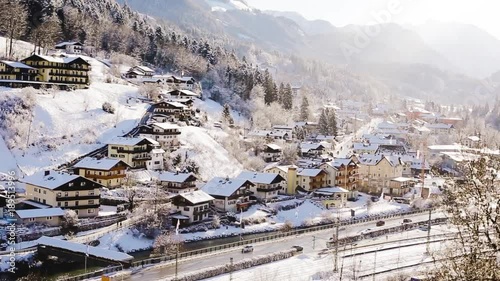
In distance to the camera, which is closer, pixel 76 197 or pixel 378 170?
pixel 76 197

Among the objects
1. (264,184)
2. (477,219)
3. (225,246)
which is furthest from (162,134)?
(477,219)

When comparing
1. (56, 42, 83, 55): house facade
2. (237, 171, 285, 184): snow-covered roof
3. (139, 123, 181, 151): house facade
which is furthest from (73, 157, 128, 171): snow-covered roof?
(56, 42, 83, 55): house facade

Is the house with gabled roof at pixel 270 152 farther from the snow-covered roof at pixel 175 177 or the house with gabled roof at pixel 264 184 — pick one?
the snow-covered roof at pixel 175 177

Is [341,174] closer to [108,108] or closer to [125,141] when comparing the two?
[125,141]

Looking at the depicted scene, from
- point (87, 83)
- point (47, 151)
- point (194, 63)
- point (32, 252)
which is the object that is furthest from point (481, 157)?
point (194, 63)

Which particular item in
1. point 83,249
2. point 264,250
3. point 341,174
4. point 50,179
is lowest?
point 264,250

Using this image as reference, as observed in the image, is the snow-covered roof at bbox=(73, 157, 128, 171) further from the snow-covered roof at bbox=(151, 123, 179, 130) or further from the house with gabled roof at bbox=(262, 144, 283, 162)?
the house with gabled roof at bbox=(262, 144, 283, 162)
